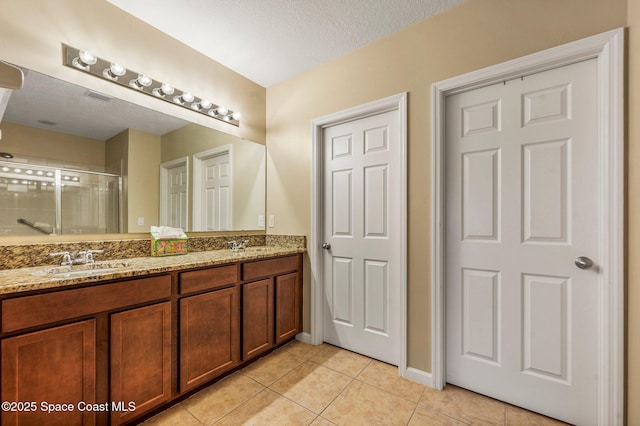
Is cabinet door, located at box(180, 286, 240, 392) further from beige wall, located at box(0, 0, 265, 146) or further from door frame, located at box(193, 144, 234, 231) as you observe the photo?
beige wall, located at box(0, 0, 265, 146)

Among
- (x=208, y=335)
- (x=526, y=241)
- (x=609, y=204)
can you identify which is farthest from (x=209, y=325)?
(x=609, y=204)

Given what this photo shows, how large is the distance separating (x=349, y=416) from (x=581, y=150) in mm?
1916

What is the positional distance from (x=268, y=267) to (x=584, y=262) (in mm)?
1935

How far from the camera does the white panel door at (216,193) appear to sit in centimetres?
227

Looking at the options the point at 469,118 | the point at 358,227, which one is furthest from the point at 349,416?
the point at 469,118

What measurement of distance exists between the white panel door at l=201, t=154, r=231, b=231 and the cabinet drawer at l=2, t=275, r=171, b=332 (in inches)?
33.4

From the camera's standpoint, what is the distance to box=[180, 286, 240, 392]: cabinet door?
162 centimetres

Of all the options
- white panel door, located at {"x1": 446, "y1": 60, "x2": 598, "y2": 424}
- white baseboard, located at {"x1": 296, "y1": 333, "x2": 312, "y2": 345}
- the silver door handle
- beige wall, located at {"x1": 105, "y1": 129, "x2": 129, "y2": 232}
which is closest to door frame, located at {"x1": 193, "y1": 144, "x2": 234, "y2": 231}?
beige wall, located at {"x1": 105, "y1": 129, "x2": 129, "y2": 232}

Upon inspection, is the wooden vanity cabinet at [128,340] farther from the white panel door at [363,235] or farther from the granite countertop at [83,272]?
the white panel door at [363,235]

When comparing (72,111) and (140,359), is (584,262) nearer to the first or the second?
(140,359)

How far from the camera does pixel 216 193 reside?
2.33 metres

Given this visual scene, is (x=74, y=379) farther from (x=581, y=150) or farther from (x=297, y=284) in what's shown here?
(x=581, y=150)

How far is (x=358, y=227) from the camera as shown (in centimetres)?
224

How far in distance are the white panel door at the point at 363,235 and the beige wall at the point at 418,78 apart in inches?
6.4
